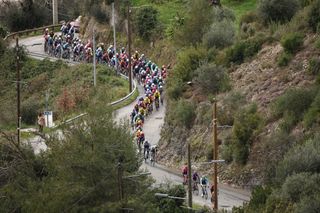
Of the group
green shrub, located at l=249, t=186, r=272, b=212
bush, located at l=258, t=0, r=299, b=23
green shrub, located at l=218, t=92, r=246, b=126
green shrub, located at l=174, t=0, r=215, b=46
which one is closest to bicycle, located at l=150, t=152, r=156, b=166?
green shrub, located at l=218, t=92, r=246, b=126

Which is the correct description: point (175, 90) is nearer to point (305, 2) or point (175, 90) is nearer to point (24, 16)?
point (305, 2)

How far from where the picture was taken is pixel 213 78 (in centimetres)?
6856

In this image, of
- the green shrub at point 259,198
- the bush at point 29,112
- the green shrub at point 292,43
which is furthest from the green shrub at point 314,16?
the bush at point 29,112

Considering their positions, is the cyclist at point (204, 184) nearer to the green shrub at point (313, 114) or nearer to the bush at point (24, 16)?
the green shrub at point (313, 114)

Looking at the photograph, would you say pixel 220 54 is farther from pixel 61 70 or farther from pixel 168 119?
pixel 61 70

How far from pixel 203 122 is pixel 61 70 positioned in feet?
93.4

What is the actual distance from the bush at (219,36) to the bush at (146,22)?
17.7 m

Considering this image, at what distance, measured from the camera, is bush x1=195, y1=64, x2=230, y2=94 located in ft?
224

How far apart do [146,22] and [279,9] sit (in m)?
22.2

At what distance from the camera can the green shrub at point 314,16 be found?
6800 cm

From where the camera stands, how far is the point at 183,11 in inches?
3775

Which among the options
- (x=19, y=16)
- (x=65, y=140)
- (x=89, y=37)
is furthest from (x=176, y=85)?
(x=19, y=16)

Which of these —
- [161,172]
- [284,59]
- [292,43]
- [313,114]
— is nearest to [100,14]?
[292,43]

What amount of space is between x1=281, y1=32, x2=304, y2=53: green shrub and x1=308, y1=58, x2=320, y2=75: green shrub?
2.84 metres
